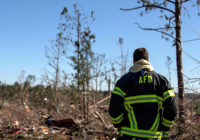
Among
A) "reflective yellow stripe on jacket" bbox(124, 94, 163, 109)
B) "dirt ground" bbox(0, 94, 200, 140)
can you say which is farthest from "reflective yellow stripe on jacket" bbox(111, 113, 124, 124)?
"dirt ground" bbox(0, 94, 200, 140)

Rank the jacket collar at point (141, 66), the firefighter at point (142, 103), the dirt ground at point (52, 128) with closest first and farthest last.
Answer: the firefighter at point (142, 103) < the jacket collar at point (141, 66) < the dirt ground at point (52, 128)

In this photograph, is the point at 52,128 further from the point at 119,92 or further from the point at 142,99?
the point at 142,99

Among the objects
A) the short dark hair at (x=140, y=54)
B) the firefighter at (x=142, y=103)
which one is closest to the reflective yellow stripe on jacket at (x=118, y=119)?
the firefighter at (x=142, y=103)

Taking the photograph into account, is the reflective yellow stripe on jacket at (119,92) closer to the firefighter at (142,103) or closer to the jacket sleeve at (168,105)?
the firefighter at (142,103)

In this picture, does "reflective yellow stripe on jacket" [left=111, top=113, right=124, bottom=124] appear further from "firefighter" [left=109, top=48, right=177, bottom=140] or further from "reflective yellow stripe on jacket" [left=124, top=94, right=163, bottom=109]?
"reflective yellow stripe on jacket" [left=124, top=94, right=163, bottom=109]

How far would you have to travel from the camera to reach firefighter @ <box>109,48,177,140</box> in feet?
7.50

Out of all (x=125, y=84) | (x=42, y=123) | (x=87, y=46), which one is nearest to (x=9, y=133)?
(x=42, y=123)

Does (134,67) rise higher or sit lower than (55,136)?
higher

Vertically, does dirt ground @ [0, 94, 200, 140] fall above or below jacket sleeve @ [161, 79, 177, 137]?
below

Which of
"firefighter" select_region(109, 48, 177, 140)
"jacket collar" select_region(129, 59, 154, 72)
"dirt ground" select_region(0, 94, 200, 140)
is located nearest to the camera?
"firefighter" select_region(109, 48, 177, 140)

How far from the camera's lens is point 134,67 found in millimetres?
2475

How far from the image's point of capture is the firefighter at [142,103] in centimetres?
229

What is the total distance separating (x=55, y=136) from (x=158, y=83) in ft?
17.7

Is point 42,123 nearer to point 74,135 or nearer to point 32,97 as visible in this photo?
point 74,135
